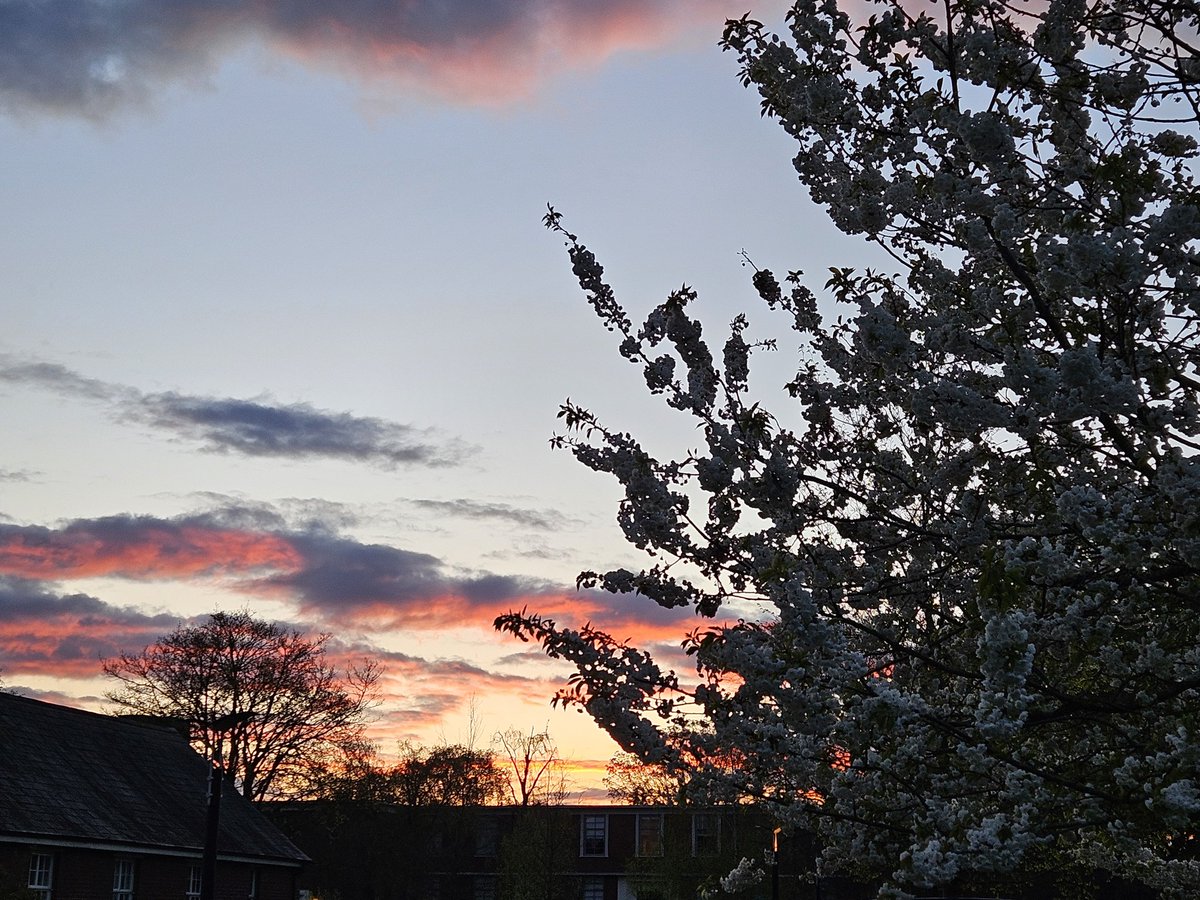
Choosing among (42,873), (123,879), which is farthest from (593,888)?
(42,873)

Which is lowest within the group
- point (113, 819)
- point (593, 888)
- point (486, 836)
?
point (593, 888)

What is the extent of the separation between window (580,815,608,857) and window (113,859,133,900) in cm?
4250

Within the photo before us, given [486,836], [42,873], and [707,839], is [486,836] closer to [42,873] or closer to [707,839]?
[707,839]

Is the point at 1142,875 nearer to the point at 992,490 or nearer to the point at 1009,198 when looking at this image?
the point at 992,490

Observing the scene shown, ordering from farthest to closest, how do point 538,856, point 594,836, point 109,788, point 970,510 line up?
point 594,836 → point 538,856 → point 109,788 → point 970,510

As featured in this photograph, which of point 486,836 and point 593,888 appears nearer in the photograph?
point 486,836

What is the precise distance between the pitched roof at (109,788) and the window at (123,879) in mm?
694

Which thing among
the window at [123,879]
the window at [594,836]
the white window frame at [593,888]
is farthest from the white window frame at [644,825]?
the window at [123,879]

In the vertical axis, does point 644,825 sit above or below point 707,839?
below

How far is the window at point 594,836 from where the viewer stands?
234 ft

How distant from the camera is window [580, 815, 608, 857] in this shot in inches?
2813

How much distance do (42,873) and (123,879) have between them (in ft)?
10.7

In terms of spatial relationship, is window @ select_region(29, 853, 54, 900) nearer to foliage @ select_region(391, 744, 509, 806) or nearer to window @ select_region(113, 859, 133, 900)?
window @ select_region(113, 859, 133, 900)

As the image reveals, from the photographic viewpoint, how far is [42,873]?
95.0ft
